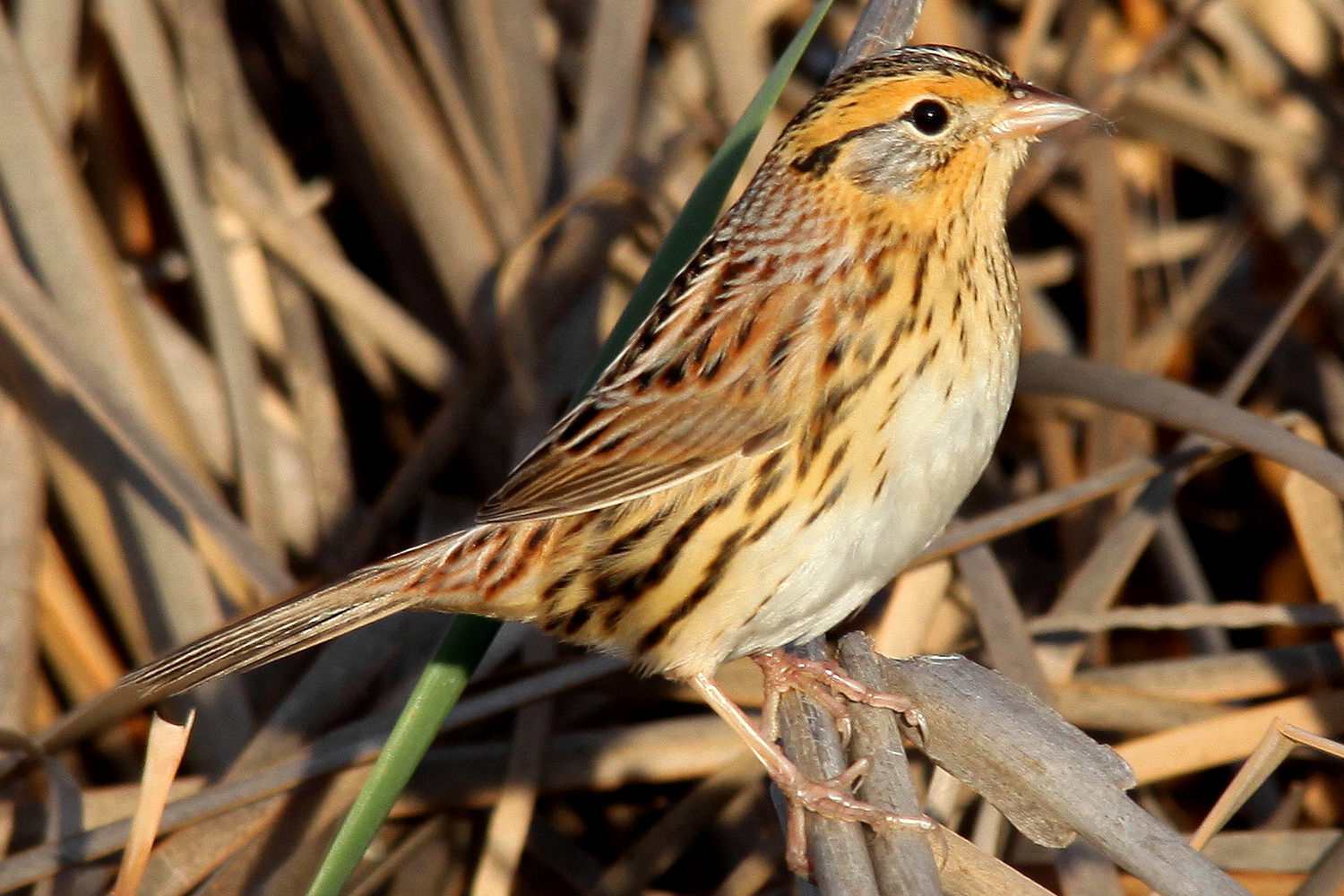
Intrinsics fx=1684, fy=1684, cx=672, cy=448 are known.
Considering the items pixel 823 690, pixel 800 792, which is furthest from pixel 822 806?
pixel 823 690

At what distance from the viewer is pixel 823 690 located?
2.26m

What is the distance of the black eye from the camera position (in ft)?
7.13

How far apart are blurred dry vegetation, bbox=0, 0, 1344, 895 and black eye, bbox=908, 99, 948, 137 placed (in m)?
0.64

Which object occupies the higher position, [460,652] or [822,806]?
[460,652]

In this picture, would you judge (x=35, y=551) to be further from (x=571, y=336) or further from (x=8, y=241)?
(x=571, y=336)

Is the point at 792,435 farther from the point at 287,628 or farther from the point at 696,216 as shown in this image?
the point at 287,628

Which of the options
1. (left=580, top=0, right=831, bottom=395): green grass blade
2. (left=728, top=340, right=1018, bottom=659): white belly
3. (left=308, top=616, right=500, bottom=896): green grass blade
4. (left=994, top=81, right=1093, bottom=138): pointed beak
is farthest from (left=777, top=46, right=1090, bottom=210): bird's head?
(left=308, top=616, right=500, bottom=896): green grass blade

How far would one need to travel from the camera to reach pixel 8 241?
3006 mm

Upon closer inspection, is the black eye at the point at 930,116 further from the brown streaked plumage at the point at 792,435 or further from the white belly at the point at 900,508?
the white belly at the point at 900,508

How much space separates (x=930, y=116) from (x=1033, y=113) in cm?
13

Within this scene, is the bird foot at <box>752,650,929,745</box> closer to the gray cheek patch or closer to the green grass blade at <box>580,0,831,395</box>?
the green grass blade at <box>580,0,831,395</box>

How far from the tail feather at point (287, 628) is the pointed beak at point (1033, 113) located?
2.98 feet

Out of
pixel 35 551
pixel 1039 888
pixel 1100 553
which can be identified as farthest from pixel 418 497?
pixel 1039 888

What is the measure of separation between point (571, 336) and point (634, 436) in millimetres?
1036
